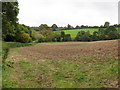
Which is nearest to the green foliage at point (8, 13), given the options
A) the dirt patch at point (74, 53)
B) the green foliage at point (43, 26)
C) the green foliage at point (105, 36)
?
the dirt patch at point (74, 53)

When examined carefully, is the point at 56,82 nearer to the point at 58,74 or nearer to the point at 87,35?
the point at 58,74

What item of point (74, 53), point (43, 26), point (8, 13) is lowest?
point (74, 53)

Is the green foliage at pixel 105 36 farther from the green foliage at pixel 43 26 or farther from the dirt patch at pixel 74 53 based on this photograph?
the dirt patch at pixel 74 53

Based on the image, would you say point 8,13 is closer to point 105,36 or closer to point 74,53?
point 74,53

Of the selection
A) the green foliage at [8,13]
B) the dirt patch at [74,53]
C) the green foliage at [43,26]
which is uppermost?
the green foliage at [43,26]

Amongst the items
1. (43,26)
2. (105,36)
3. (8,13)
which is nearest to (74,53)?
(8,13)

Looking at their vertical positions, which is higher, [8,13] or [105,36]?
[8,13]

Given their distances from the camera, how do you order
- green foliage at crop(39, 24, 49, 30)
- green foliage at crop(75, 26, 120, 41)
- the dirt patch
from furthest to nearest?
1. green foliage at crop(39, 24, 49, 30)
2. green foliage at crop(75, 26, 120, 41)
3. the dirt patch

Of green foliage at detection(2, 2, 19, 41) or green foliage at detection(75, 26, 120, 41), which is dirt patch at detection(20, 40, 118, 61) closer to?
green foliage at detection(2, 2, 19, 41)

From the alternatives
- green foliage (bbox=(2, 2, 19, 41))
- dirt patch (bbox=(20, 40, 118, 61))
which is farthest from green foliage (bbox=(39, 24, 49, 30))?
dirt patch (bbox=(20, 40, 118, 61))

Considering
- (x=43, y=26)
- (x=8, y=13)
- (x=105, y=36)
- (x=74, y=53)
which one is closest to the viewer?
(x=74, y=53)

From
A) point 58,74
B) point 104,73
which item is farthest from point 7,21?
point 104,73

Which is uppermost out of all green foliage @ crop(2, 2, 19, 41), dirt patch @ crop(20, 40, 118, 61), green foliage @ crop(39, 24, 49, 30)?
green foliage @ crop(39, 24, 49, 30)

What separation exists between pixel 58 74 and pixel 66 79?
1.27m
